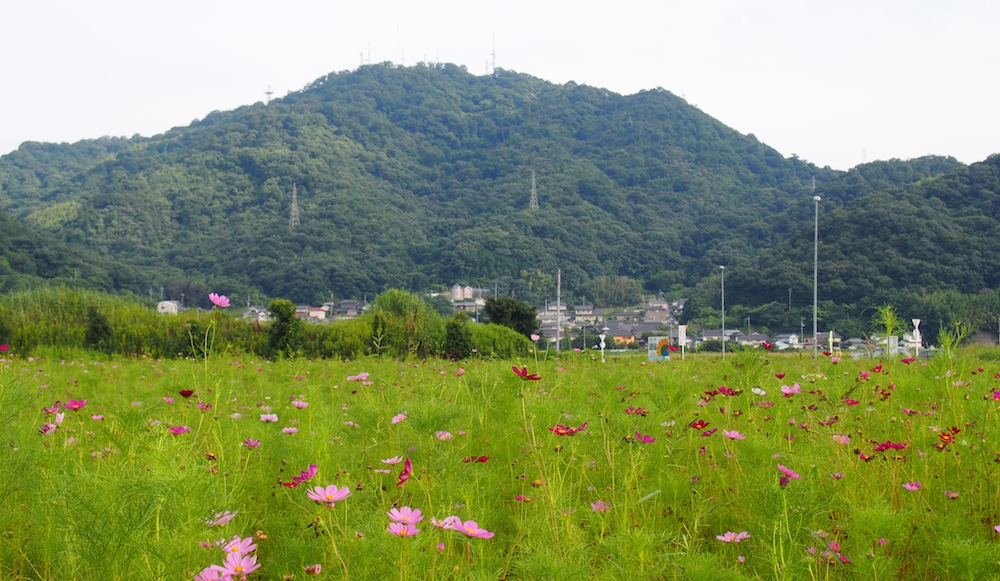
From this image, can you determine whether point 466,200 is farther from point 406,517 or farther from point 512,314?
point 406,517

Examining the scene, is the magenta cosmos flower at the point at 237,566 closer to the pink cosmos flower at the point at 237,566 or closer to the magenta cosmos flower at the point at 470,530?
the pink cosmos flower at the point at 237,566

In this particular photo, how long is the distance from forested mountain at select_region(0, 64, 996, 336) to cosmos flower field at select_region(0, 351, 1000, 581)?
3729 centimetres

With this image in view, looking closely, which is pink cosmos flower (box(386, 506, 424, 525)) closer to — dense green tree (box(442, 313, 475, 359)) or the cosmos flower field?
the cosmos flower field

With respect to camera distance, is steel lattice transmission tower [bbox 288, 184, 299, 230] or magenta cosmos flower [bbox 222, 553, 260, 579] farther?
steel lattice transmission tower [bbox 288, 184, 299, 230]

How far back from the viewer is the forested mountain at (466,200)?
5509 centimetres

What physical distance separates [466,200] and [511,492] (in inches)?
3189

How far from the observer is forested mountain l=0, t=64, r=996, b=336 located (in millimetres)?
55094

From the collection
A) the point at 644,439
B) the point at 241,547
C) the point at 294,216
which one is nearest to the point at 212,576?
the point at 241,547

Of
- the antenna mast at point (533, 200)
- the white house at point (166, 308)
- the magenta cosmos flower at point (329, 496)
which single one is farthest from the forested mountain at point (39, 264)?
the antenna mast at point (533, 200)

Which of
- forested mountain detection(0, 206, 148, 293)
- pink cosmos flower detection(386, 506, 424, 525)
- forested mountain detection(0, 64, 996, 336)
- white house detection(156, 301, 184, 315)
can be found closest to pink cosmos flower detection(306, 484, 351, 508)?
pink cosmos flower detection(386, 506, 424, 525)

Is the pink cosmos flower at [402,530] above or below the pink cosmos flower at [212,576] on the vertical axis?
above

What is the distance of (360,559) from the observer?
1.53 meters

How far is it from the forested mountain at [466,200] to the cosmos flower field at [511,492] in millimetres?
37288

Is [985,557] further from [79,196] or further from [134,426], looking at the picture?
[79,196]
